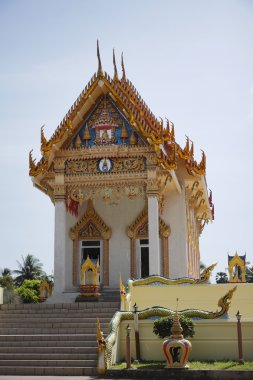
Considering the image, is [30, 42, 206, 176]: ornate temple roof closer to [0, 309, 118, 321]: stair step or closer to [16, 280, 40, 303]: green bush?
[0, 309, 118, 321]: stair step

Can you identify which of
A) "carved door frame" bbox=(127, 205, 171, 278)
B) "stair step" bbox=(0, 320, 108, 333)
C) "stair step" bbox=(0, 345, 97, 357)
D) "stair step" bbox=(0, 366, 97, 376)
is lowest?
"stair step" bbox=(0, 366, 97, 376)

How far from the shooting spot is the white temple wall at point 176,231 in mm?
18547

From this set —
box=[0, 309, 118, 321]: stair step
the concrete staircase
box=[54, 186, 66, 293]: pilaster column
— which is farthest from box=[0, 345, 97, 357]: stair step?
box=[54, 186, 66, 293]: pilaster column

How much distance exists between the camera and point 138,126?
16922 mm

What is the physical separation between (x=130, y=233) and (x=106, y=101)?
166 inches

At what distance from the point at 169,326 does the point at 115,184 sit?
6.71 m

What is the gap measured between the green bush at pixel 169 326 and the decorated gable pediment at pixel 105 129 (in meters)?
7.00

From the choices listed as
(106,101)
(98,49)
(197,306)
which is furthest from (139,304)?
(98,49)

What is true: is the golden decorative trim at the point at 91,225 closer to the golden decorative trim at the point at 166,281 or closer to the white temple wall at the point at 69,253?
the white temple wall at the point at 69,253

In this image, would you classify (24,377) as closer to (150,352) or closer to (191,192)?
(150,352)

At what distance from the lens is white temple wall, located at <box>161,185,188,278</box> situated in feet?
60.8

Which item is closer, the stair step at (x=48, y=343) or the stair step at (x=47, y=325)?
the stair step at (x=48, y=343)

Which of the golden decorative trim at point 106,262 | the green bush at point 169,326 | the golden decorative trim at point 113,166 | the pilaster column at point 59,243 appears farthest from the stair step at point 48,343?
the golden decorative trim at point 106,262

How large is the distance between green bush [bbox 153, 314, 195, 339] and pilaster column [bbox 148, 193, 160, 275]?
16.3ft
